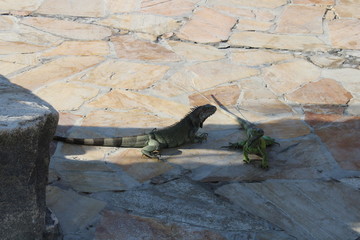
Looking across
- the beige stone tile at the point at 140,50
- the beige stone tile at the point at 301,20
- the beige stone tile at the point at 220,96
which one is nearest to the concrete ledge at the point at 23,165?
the beige stone tile at the point at 220,96

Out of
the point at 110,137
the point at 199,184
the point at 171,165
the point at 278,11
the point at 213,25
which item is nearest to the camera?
the point at 199,184

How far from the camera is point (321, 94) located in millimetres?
6414

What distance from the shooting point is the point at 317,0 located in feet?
30.7

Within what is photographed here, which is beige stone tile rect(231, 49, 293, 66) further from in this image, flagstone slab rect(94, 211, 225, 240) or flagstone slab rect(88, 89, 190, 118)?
Answer: flagstone slab rect(94, 211, 225, 240)

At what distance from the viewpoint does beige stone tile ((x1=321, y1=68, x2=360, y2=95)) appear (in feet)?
21.7

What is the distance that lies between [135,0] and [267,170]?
16.3ft

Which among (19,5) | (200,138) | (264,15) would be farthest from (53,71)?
(264,15)

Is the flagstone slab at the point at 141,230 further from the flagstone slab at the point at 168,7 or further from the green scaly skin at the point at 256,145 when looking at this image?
the flagstone slab at the point at 168,7

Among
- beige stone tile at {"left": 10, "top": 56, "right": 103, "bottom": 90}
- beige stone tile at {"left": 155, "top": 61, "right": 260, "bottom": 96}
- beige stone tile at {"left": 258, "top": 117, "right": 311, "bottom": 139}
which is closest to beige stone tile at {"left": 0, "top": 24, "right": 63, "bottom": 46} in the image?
beige stone tile at {"left": 10, "top": 56, "right": 103, "bottom": 90}

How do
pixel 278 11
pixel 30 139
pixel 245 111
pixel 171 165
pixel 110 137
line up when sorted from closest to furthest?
pixel 30 139 < pixel 171 165 < pixel 110 137 < pixel 245 111 < pixel 278 11

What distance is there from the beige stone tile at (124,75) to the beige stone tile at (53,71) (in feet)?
0.60

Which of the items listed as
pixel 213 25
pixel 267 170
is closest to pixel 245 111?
pixel 267 170

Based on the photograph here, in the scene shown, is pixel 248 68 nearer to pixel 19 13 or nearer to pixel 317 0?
pixel 317 0

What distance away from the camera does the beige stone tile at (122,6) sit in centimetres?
867
